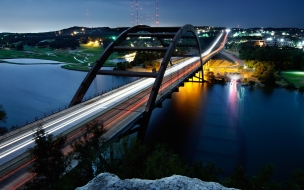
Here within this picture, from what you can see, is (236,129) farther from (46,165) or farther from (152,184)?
(152,184)

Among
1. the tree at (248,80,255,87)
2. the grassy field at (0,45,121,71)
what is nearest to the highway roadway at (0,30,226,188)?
the tree at (248,80,255,87)

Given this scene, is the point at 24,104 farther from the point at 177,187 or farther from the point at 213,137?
the point at 177,187

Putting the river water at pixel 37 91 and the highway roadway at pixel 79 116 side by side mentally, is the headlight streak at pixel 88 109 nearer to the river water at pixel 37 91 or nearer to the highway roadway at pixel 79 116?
the highway roadway at pixel 79 116

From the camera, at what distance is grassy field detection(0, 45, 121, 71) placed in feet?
350

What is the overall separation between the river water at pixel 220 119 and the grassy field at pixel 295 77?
27.4 feet

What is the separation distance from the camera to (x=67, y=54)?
12900cm

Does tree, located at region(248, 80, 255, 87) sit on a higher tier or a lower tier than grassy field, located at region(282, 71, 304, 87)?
lower

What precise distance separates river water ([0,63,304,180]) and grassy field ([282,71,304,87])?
8339 mm

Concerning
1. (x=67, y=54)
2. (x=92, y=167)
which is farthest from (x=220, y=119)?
(x=67, y=54)

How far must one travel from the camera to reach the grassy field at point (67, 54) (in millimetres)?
106688

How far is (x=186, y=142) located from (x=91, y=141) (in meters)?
17.1

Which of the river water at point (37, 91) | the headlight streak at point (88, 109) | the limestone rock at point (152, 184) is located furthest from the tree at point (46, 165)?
the river water at point (37, 91)

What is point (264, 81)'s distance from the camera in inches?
2325

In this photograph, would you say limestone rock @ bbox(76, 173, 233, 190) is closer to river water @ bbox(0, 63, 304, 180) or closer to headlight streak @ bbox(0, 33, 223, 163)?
headlight streak @ bbox(0, 33, 223, 163)
